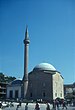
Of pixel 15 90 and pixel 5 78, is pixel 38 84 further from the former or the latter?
pixel 5 78

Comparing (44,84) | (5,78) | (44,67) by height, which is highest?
(44,67)

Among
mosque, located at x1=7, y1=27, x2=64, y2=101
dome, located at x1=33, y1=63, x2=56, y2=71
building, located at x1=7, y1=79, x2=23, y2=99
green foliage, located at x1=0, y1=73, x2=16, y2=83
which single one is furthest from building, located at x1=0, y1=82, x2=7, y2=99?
dome, located at x1=33, y1=63, x2=56, y2=71

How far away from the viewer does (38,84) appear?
170ft

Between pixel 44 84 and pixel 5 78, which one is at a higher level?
pixel 5 78

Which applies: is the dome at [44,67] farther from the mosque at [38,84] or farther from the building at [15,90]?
the building at [15,90]

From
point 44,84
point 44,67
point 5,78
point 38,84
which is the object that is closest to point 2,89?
point 5,78

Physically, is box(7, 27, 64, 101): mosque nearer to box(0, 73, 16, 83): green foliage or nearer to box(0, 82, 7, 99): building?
box(0, 82, 7, 99): building

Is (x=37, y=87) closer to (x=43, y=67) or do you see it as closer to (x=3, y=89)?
(x=43, y=67)

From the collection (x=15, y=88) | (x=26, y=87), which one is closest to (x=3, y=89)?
(x=15, y=88)

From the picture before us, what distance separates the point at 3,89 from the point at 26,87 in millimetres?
11674

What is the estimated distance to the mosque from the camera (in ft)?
165

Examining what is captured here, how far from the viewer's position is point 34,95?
170 ft

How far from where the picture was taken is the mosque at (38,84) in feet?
165

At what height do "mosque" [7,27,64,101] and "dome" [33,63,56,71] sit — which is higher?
"dome" [33,63,56,71]
